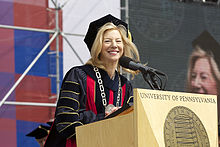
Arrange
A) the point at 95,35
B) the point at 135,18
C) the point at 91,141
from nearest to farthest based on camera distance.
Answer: the point at 91,141
the point at 95,35
the point at 135,18

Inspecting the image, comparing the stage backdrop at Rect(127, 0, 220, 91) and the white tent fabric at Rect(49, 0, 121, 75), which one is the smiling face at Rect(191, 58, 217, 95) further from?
the white tent fabric at Rect(49, 0, 121, 75)

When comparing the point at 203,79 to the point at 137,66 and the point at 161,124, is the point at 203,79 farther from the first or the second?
the point at 161,124

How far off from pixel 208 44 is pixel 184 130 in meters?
5.29

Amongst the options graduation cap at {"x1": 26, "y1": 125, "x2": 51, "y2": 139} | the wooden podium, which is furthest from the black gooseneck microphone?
graduation cap at {"x1": 26, "y1": 125, "x2": 51, "y2": 139}

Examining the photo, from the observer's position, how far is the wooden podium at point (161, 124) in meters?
2.30

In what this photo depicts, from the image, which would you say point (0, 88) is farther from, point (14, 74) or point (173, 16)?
point (173, 16)

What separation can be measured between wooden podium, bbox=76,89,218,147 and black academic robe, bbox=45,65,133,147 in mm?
473

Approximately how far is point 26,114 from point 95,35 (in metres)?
2.55

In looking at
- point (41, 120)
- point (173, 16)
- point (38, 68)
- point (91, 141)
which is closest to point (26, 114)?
point (41, 120)

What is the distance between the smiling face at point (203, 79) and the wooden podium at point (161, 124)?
472 centimetres

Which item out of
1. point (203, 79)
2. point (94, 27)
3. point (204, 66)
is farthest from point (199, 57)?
point (94, 27)

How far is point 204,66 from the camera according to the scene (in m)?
7.41

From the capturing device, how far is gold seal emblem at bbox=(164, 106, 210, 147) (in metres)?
2.36

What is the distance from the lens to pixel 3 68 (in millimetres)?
5582
